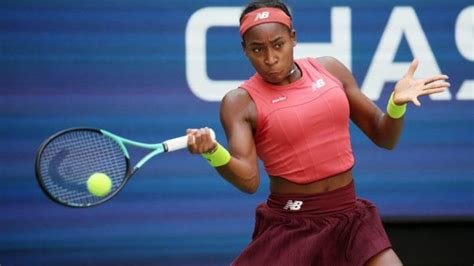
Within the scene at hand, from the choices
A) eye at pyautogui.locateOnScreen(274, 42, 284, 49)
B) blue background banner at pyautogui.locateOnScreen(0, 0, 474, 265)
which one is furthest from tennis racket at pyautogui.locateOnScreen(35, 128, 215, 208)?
blue background banner at pyautogui.locateOnScreen(0, 0, 474, 265)

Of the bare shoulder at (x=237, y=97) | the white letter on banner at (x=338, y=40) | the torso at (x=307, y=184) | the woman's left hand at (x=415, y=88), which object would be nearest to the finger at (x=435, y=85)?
the woman's left hand at (x=415, y=88)

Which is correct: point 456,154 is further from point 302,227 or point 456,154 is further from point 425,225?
point 302,227

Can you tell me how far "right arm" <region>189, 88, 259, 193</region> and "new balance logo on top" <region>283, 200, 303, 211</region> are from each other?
175 millimetres

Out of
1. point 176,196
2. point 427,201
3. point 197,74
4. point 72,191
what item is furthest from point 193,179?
point 72,191

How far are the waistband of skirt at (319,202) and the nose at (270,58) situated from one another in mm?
556

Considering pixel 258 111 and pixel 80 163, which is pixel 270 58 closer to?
pixel 258 111

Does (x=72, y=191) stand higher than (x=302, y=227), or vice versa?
(x=72, y=191)

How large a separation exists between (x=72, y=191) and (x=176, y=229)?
1853mm

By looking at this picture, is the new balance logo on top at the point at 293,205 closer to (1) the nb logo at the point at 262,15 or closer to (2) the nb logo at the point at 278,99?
(2) the nb logo at the point at 278,99

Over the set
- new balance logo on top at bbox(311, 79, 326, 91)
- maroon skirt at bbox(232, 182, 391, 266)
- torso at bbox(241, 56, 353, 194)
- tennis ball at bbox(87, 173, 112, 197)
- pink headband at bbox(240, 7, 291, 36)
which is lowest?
maroon skirt at bbox(232, 182, 391, 266)

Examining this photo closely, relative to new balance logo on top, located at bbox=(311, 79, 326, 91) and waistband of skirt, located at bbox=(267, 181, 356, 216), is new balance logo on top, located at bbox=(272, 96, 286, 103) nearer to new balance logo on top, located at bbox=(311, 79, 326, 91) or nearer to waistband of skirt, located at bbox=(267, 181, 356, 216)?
new balance logo on top, located at bbox=(311, 79, 326, 91)

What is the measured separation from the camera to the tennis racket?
3.80 meters

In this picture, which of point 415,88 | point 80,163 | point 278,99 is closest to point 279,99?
point 278,99

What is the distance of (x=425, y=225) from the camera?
5.90 m
